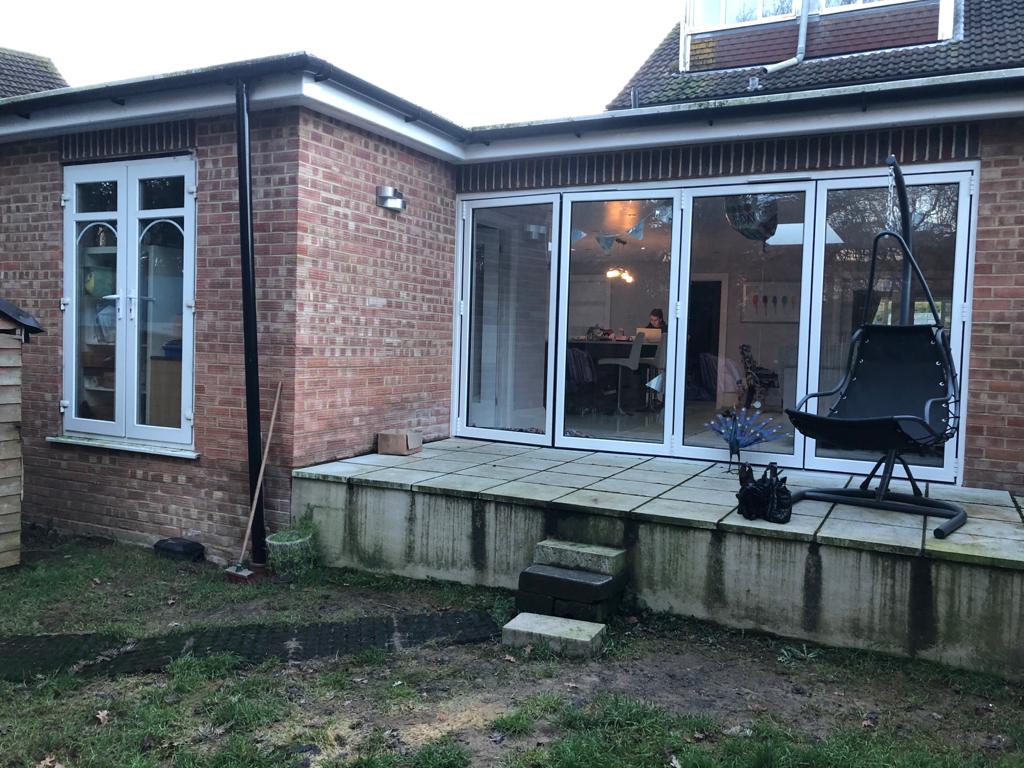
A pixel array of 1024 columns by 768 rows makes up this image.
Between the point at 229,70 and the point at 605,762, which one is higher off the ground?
the point at 229,70

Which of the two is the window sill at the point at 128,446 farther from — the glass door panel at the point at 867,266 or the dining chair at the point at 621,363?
the glass door panel at the point at 867,266

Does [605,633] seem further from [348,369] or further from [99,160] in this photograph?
[99,160]

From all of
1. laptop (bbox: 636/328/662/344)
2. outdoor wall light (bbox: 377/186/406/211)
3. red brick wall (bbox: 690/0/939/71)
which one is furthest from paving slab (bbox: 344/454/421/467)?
Answer: red brick wall (bbox: 690/0/939/71)

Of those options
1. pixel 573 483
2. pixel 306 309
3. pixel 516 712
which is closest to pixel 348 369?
pixel 306 309

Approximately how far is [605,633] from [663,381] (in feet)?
9.26

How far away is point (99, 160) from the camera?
6531 millimetres

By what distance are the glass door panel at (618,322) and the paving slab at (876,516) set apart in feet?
6.62

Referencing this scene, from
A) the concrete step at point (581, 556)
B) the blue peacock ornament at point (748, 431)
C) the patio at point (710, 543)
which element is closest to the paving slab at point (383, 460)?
the patio at point (710, 543)

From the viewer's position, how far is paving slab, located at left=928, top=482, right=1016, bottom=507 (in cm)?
522

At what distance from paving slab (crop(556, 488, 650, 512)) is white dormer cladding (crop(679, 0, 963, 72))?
7.15 metres

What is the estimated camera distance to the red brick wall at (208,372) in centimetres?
579

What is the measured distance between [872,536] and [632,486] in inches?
64.3

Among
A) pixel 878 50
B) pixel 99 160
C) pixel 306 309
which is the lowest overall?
pixel 306 309

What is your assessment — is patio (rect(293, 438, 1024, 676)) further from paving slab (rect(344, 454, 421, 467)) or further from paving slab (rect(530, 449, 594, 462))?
paving slab (rect(530, 449, 594, 462))
